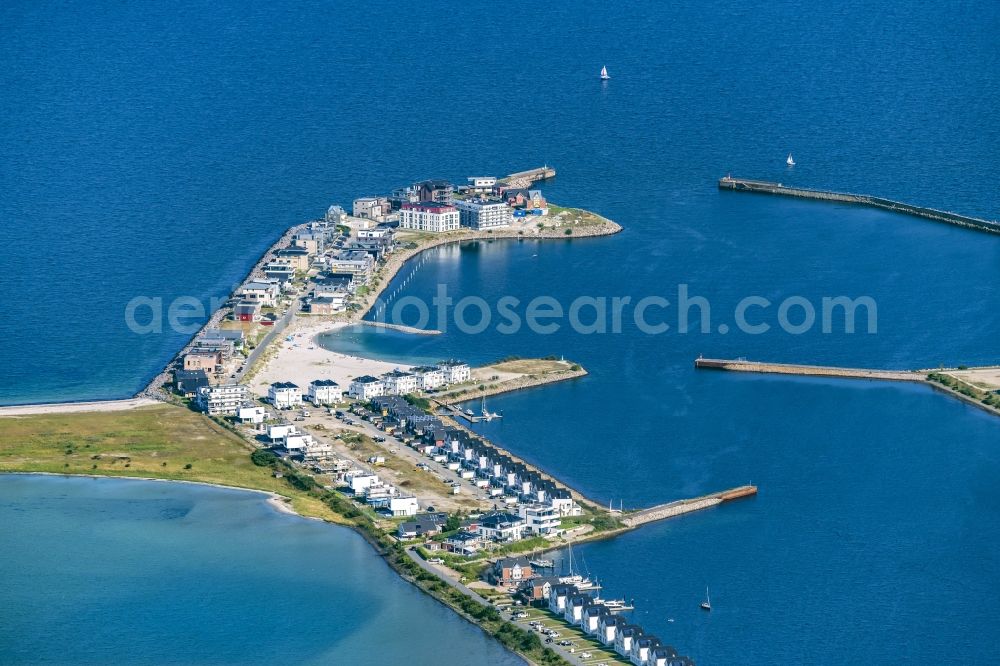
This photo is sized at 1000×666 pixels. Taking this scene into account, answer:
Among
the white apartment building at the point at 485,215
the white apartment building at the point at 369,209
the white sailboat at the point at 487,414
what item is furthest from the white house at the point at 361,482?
the white apartment building at the point at 485,215

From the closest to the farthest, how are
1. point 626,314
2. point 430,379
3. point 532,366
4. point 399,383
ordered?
point 399,383 < point 430,379 < point 532,366 < point 626,314

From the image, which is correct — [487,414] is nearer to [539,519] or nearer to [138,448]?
[539,519]

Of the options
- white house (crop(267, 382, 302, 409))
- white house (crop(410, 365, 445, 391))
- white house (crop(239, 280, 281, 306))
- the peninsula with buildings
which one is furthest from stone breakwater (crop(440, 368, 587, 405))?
white house (crop(239, 280, 281, 306))

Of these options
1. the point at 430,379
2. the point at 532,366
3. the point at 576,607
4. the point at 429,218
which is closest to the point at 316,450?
the point at 430,379

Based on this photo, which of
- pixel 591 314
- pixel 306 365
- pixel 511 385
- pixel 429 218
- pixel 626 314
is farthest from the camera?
pixel 429 218

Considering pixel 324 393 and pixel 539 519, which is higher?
pixel 324 393

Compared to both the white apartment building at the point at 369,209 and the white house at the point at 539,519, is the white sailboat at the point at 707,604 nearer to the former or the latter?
the white house at the point at 539,519

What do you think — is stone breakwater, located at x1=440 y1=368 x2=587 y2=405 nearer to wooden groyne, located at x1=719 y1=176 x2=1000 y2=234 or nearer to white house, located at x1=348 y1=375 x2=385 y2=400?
white house, located at x1=348 y1=375 x2=385 y2=400
